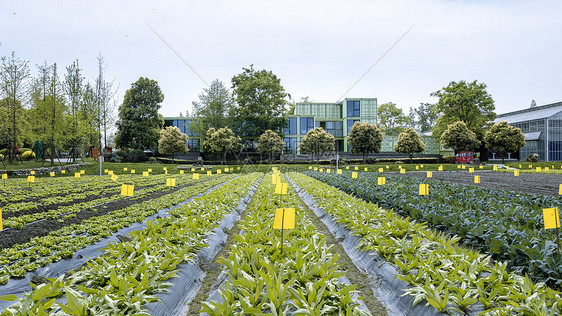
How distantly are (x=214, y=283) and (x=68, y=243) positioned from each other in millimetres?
2533

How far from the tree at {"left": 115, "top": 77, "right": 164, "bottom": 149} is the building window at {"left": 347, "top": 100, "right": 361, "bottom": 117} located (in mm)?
27684

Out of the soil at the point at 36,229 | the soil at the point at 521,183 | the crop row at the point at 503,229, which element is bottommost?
the soil at the point at 521,183

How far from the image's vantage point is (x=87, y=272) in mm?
3240

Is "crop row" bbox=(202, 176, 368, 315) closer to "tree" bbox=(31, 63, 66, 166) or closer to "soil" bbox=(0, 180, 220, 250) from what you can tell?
"soil" bbox=(0, 180, 220, 250)

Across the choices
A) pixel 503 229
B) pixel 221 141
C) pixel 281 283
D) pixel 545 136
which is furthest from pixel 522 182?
pixel 545 136

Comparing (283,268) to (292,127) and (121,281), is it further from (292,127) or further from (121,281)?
(292,127)

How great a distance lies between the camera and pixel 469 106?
39.9 m

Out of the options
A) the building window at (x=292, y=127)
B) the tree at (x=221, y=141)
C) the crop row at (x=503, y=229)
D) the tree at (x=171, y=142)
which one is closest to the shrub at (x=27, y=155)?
the tree at (x=171, y=142)

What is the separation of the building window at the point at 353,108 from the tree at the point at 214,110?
18081 millimetres

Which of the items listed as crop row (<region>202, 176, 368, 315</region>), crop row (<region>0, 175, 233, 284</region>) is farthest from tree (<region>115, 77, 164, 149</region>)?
crop row (<region>202, 176, 368, 315</region>)

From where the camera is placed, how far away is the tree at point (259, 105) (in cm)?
4056

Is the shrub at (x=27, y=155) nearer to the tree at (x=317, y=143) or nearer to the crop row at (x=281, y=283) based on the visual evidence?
the tree at (x=317, y=143)

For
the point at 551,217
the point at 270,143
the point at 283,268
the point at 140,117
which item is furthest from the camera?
the point at 140,117

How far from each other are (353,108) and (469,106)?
50.8ft
